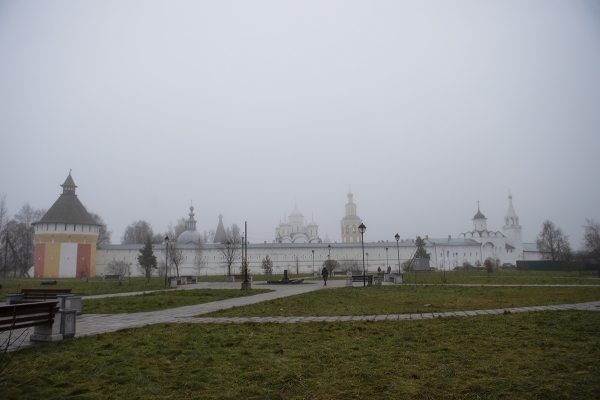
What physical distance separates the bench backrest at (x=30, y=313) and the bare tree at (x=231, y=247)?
1046 inches

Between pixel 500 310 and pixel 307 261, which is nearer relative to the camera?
pixel 500 310

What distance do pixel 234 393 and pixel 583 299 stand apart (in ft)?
40.9

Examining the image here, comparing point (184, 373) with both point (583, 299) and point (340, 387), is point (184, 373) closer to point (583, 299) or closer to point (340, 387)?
point (340, 387)

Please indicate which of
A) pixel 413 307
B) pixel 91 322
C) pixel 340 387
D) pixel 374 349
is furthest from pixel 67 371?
pixel 413 307

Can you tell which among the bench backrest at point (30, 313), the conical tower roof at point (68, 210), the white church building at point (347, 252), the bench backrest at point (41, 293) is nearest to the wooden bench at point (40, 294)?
the bench backrest at point (41, 293)

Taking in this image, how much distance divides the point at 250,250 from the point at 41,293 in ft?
170

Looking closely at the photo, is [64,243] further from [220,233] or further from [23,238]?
[220,233]

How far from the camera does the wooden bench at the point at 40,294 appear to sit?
12.0 m

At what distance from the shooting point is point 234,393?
450 centimetres

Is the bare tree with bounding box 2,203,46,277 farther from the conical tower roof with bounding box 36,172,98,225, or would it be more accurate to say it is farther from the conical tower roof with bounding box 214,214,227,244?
the conical tower roof with bounding box 214,214,227,244

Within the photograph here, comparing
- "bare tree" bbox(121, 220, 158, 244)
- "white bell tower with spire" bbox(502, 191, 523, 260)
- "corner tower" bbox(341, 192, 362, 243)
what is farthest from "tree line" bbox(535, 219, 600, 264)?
"bare tree" bbox(121, 220, 158, 244)

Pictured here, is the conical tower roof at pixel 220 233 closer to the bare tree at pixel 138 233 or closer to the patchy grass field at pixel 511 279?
the bare tree at pixel 138 233

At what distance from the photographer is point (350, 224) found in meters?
93.8

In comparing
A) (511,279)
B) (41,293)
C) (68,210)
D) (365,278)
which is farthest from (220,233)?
(41,293)
